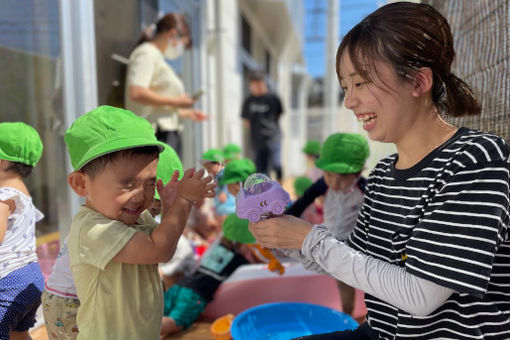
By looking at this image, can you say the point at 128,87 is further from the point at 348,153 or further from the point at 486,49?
the point at 486,49

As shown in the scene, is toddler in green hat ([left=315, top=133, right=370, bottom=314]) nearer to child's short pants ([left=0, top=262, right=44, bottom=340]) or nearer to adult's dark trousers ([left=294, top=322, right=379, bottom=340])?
adult's dark trousers ([left=294, top=322, right=379, bottom=340])

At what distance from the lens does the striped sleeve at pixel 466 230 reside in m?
0.91

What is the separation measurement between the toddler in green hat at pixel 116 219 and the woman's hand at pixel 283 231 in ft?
0.89

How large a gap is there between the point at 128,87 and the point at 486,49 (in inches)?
99.5

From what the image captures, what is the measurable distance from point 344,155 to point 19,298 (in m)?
1.89

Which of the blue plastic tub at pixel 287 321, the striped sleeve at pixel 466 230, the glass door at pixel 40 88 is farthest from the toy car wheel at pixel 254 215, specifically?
the glass door at pixel 40 88

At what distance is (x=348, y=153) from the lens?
240 centimetres

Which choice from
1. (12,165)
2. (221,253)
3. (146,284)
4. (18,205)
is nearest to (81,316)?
(146,284)

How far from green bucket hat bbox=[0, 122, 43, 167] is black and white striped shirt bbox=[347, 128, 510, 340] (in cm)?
166

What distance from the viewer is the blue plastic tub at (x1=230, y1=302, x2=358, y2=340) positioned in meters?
2.11

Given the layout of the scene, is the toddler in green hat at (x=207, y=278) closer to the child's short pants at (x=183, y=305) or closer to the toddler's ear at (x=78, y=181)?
the child's short pants at (x=183, y=305)

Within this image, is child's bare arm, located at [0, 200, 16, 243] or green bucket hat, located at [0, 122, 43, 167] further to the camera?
green bucket hat, located at [0, 122, 43, 167]

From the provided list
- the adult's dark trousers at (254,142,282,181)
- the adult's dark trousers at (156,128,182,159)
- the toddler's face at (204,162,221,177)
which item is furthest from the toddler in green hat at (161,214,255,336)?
the adult's dark trousers at (254,142,282,181)

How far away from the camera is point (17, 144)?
5.87 ft
